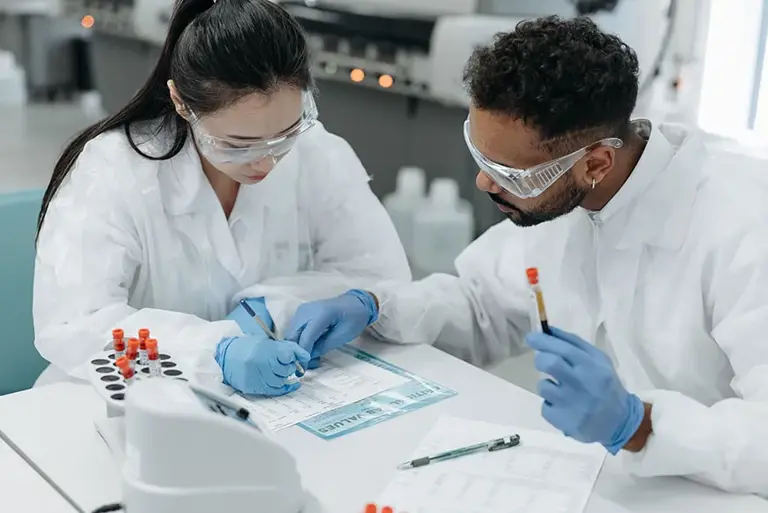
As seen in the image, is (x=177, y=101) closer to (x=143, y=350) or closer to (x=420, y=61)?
(x=143, y=350)

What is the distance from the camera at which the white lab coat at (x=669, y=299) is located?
1.13 metres

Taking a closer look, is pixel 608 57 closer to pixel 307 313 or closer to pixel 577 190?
pixel 577 190

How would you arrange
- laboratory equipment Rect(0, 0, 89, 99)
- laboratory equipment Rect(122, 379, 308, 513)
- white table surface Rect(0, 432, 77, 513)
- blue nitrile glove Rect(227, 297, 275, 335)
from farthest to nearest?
laboratory equipment Rect(0, 0, 89, 99), blue nitrile glove Rect(227, 297, 275, 335), white table surface Rect(0, 432, 77, 513), laboratory equipment Rect(122, 379, 308, 513)

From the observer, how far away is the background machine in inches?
98.8

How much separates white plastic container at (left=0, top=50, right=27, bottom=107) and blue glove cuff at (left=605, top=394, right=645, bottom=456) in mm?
4551

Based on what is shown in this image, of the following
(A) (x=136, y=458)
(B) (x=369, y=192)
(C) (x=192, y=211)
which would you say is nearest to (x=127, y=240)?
(C) (x=192, y=211)

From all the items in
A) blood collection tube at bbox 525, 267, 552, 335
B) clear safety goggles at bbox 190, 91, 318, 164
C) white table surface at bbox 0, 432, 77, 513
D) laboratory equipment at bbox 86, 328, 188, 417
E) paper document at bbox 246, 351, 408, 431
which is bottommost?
white table surface at bbox 0, 432, 77, 513

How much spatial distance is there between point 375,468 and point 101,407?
1.43 feet

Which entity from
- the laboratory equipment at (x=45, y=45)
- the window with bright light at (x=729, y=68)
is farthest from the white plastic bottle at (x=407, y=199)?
the laboratory equipment at (x=45, y=45)

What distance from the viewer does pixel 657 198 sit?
4.51ft

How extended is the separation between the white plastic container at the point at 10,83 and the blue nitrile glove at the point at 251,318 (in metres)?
3.87

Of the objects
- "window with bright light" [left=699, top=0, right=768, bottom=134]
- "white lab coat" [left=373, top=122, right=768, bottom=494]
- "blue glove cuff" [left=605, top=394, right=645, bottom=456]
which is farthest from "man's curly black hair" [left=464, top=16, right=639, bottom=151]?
"window with bright light" [left=699, top=0, right=768, bottom=134]

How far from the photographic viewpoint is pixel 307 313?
151 cm

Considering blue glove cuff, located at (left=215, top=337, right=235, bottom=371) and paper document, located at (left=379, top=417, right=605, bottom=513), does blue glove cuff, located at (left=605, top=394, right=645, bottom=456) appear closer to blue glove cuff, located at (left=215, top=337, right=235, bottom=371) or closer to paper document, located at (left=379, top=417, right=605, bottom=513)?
paper document, located at (left=379, top=417, right=605, bottom=513)
